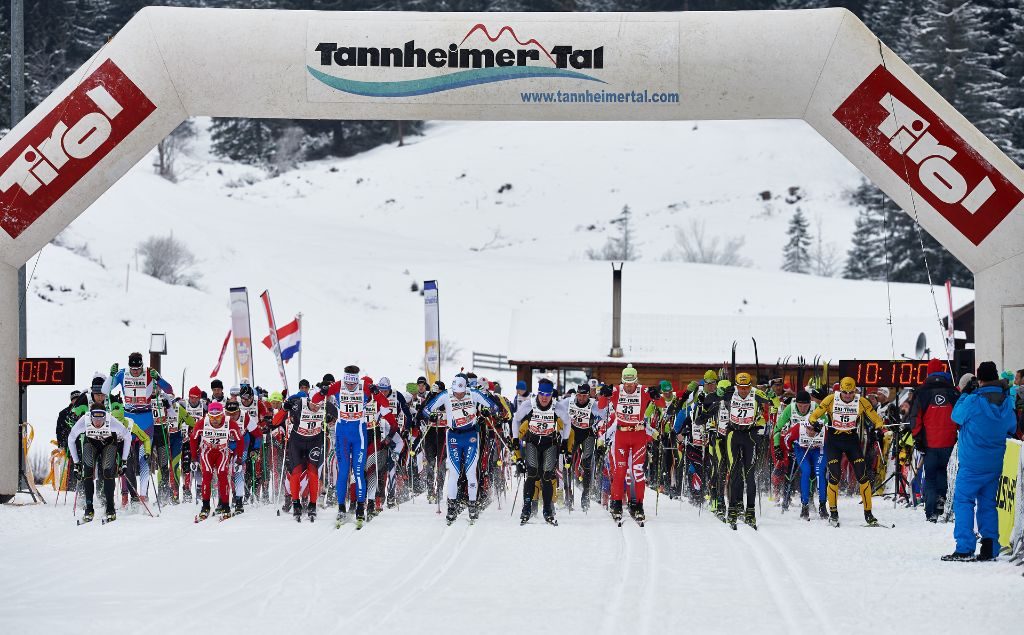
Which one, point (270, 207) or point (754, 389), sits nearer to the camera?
point (754, 389)

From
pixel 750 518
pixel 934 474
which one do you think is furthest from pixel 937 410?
pixel 750 518

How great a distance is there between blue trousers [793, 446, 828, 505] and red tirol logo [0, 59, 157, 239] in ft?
28.2

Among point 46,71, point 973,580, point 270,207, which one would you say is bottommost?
point 973,580

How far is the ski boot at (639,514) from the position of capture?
14.2 m

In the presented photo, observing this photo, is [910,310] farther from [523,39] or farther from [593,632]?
[593,632]

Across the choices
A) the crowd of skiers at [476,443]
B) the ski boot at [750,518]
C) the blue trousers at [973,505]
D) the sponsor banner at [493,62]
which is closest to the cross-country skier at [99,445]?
the crowd of skiers at [476,443]

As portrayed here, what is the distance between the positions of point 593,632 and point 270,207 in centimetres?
7329

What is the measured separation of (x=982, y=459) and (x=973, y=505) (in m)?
0.41

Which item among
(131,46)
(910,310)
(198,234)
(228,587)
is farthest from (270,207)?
(228,587)

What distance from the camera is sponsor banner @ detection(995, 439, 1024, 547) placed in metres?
11.1

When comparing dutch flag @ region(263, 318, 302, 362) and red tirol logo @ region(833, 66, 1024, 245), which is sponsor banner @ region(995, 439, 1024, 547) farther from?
dutch flag @ region(263, 318, 302, 362)

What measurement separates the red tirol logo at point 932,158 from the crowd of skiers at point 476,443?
1.86 m

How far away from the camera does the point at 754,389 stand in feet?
48.1

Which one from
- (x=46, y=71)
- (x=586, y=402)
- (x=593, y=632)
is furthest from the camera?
(x=46, y=71)
